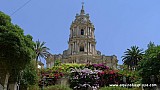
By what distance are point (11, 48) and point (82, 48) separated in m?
43.6

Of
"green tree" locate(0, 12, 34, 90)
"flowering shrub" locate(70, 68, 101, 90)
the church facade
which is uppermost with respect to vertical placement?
the church facade

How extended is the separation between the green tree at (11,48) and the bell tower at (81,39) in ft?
123

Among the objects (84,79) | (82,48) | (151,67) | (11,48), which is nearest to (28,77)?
(11,48)

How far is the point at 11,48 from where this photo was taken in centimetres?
2427

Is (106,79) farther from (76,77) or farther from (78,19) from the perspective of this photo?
(78,19)

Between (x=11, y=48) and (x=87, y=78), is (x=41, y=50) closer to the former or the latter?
(x=87, y=78)

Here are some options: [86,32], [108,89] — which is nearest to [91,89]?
[108,89]

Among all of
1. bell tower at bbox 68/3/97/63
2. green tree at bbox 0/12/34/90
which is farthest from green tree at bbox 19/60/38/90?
bell tower at bbox 68/3/97/63

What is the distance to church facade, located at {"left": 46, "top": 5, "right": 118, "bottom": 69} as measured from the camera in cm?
6316

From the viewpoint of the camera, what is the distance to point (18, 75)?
97.9 ft

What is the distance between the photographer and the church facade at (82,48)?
6316 cm

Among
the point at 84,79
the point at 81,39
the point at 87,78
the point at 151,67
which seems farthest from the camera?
the point at 81,39

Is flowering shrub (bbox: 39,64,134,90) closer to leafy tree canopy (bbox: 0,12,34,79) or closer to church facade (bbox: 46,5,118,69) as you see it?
leafy tree canopy (bbox: 0,12,34,79)

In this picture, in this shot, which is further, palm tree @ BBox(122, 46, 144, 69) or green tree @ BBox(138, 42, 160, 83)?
palm tree @ BBox(122, 46, 144, 69)
